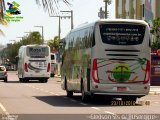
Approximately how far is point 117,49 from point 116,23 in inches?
43.2

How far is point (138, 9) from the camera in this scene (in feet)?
287

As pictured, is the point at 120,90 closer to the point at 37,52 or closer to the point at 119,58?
the point at 119,58

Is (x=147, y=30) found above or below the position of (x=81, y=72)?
above

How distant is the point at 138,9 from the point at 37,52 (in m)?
32.8

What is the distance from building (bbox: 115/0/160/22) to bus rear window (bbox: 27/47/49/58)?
19590mm

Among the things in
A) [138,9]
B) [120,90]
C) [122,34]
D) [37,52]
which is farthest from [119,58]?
[138,9]

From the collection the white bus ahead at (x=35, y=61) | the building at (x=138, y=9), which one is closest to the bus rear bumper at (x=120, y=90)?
the white bus ahead at (x=35, y=61)

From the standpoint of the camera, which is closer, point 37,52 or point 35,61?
point 37,52

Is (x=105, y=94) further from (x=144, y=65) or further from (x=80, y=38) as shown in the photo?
(x=80, y=38)

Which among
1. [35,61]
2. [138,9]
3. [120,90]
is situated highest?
[138,9]

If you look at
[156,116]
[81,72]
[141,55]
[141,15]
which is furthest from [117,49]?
[141,15]

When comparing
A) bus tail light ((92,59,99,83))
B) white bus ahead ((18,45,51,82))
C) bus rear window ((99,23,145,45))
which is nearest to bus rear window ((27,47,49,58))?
white bus ahead ((18,45,51,82))

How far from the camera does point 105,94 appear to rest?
83.1 feet

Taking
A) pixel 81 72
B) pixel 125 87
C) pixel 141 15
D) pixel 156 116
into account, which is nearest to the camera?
pixel 156 116
